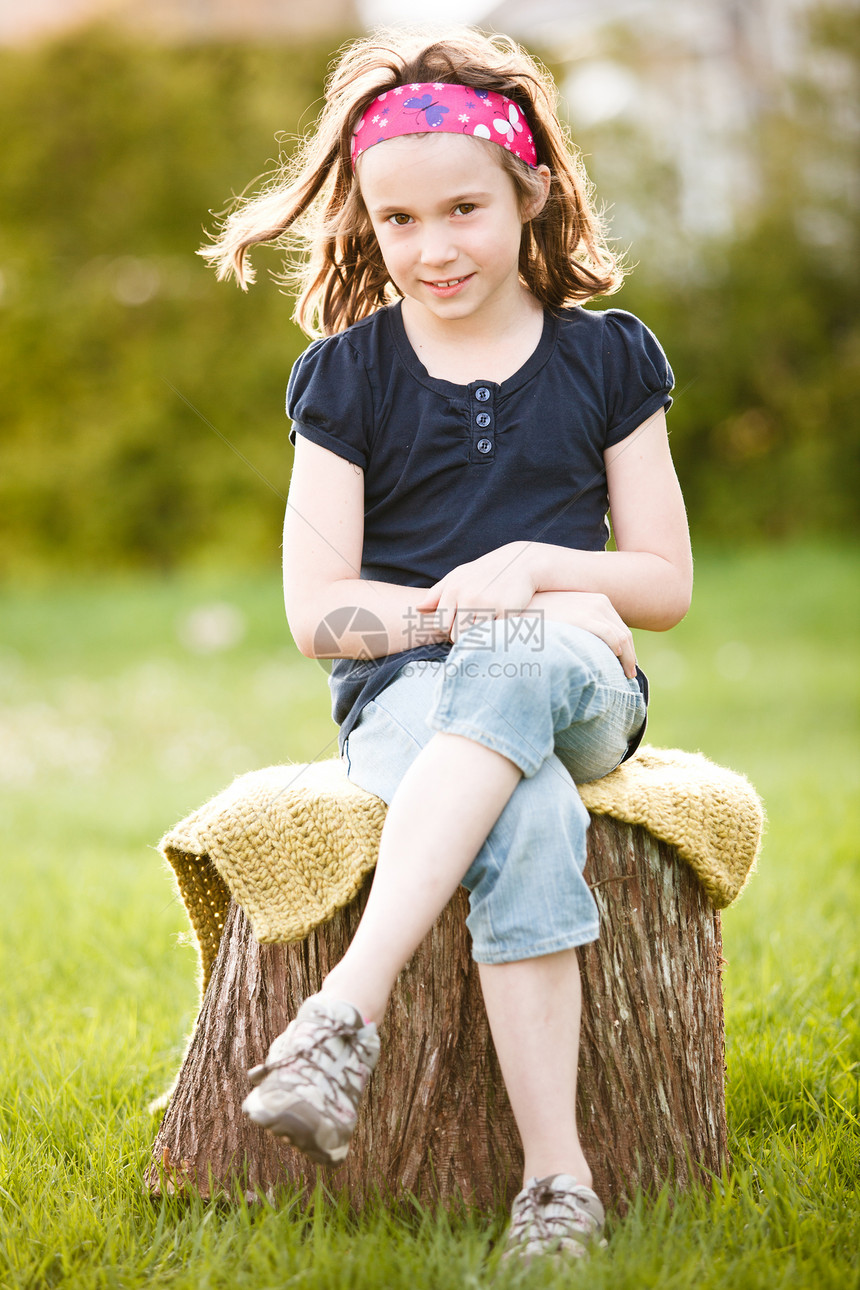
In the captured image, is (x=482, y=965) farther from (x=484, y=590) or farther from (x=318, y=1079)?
(x=484, y=590)

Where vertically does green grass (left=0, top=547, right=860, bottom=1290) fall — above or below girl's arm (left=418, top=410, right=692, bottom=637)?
below

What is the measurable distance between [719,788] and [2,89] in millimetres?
12234

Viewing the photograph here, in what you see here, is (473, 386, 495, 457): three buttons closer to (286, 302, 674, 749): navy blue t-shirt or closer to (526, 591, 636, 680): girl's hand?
(286, 302, 674, 749): navy blue t-shirt

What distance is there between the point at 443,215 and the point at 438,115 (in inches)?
5.5

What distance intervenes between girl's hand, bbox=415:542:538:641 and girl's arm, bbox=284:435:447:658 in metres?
0.05

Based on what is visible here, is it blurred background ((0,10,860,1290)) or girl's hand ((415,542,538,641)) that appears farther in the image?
blurred background ((0,10,860,1290))

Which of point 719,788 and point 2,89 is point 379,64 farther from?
point 2,89

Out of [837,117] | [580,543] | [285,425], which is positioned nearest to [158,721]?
[580,543]

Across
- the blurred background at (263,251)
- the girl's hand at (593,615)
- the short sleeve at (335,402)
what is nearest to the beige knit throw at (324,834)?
the girl's hand at (593,615)

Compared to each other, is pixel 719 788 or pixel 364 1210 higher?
pixel 719 788

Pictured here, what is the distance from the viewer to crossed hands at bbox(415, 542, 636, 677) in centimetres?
166

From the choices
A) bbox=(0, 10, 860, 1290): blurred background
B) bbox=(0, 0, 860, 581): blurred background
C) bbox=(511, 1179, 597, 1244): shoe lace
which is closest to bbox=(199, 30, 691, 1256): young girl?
bbox=(511, 1179, 597, 1244): shoe lace

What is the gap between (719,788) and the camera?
1725 millimetres

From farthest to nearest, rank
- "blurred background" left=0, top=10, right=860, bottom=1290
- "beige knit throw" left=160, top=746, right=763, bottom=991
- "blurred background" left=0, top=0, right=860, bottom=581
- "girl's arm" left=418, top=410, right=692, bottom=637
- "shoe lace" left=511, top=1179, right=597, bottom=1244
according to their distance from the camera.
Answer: "blurred background" left=0, top=0, right=860, bottom=581 < "blurred background" left=0, top=10, right=860, bottom=1290 < "girl's arm" left=418, top=410, right=692, bottom=637 < "beige knit throw" left=160, top=746, right=763, bottom=991 < "shoe lace" left=511, top=1179, right=597, bottom=1244
